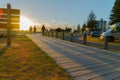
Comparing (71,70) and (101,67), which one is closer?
(71,70)

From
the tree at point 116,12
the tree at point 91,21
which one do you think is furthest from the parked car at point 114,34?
the tree at point 91,21

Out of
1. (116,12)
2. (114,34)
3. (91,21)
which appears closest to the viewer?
(114,34)

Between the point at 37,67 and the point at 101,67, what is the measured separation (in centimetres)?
221

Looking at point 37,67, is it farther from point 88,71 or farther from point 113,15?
point 113,15

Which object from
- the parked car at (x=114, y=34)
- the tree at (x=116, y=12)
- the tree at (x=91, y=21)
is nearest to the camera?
the parked car at (x=114, y=34)

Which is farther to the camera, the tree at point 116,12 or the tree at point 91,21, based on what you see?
the tree at point 91,21

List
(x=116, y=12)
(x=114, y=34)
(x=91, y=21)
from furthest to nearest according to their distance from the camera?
(x=91, y=21)
(x=116, y=12)
(x=114, y=34)

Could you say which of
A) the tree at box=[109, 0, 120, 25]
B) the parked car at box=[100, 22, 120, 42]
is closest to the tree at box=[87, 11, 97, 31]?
the tree at box=[109, 0, 120, 25]

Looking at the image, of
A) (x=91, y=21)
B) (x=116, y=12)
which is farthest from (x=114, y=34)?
(x=91, y=21)

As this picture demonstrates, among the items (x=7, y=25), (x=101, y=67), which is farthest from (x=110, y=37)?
(x=101, y=67)

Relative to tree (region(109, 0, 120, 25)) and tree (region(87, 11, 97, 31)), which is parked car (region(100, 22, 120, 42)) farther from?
tree (region(87, 11, 97, 31))

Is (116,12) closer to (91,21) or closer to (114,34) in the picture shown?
(114,34)

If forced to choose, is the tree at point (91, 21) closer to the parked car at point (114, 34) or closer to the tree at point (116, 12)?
the tree at point (116, 12)

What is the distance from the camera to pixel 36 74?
17.5 feet
